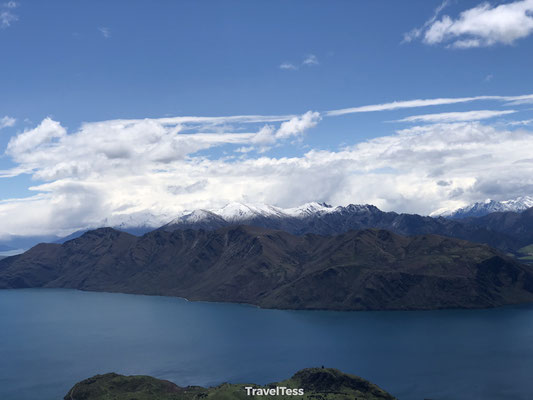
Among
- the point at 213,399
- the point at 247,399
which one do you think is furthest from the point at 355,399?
the point at 213,399

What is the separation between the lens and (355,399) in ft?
656

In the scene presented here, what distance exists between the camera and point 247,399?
199500 mm

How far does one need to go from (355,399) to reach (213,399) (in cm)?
5464

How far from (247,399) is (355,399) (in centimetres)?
4166

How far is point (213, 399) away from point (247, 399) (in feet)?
42.8

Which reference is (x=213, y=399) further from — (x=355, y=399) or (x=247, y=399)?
(x=355, y=399)

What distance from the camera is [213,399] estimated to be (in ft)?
650
